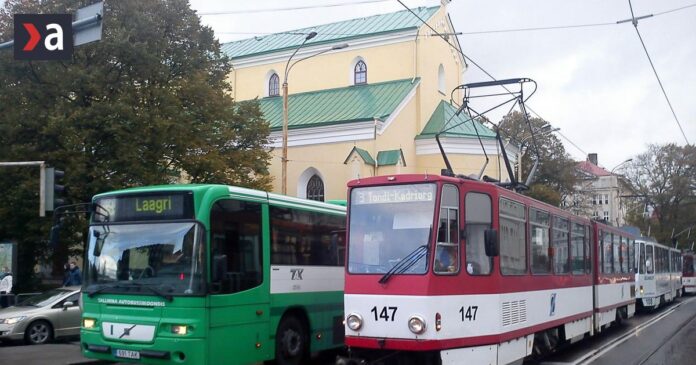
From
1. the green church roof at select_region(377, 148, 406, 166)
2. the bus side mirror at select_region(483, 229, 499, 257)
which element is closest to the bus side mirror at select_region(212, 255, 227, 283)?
the bus side mirror at select_region(483, 229, 499, 257)

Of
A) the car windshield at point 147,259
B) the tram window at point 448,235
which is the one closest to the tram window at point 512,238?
the tram window at point 448,235

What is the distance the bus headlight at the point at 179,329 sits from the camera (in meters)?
10.0

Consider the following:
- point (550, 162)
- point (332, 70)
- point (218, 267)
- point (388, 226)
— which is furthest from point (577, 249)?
point (550, 162)

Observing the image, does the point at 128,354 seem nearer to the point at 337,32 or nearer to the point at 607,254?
the point at 607,254

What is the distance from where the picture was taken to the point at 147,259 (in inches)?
412

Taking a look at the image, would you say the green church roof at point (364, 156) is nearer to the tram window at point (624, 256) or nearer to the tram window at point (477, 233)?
the tram window at point (624, 256)

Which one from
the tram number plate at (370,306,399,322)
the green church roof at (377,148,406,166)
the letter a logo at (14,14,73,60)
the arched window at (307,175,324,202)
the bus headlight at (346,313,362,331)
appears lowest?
the bus headlight at (346,313,362,331)

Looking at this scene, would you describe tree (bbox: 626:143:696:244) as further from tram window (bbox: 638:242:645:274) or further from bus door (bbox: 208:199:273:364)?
bus door (bbox: 208:199:273:364)

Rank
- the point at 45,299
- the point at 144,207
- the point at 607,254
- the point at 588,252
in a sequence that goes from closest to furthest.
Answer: the point at 144,207 < the point at 588,252 < the point at 45,299 < the point at 607,254

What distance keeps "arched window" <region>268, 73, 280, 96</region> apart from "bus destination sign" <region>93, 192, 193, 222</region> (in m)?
36.1

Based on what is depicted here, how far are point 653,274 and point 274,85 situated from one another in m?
27.4

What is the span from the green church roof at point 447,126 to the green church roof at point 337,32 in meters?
5.24

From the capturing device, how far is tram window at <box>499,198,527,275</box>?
36.1 ft

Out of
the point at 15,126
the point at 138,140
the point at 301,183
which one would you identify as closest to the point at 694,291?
the point at 301,183
